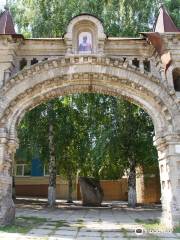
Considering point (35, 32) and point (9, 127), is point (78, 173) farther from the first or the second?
point (9, 127)

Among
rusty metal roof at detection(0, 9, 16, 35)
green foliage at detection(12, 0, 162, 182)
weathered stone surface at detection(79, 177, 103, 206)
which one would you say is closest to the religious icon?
rusty metal roof at detection(0, 9, 16, 35)

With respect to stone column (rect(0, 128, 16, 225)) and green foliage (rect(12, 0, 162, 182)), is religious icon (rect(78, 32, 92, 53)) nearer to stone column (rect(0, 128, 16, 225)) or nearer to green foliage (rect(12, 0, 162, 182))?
stone column (rect(0, 128, 16, 225))

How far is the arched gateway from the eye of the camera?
8062 mm

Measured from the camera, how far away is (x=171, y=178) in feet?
25.3

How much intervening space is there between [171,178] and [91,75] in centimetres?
338

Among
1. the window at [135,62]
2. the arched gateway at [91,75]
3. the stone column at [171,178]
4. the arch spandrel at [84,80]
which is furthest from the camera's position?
the window at [135,62]

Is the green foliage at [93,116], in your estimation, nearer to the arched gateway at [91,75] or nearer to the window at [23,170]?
the arched gateway at [91,75]

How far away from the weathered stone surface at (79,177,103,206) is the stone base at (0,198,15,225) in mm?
8530

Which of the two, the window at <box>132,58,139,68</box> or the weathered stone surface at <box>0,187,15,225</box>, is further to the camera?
the window at <box>132,58,139,68</box>

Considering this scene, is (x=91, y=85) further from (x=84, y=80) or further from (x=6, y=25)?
(x=6, y=25)

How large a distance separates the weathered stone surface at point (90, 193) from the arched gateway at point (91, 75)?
825 cm

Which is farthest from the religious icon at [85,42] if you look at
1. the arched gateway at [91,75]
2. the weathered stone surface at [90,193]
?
the weathered stone surface at [90,193]

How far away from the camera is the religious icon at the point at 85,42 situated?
8.75 m

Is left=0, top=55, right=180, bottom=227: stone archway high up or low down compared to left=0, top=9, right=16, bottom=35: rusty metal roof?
down
